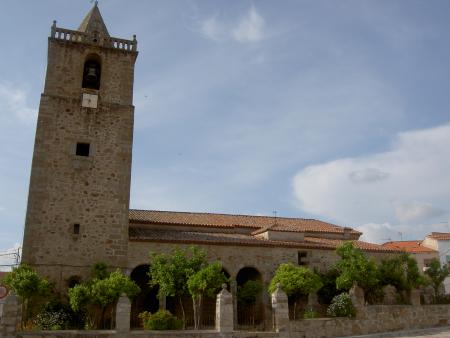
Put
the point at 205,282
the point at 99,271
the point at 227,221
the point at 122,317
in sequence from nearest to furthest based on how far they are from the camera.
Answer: the point at 122,317 → the point at 205,282 → the point at 99,271 → the point at 227,221

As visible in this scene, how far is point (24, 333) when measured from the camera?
1427 cm

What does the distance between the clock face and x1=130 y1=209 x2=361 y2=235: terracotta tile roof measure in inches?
250

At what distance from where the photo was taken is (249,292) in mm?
20562

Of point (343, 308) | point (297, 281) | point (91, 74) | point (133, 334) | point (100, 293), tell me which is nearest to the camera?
point (133, 334)

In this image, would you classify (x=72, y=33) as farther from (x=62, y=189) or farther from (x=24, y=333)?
(x=24, y=333)

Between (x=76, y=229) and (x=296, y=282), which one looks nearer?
(x=296, y=282)

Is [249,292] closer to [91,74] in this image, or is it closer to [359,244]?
[359,244]

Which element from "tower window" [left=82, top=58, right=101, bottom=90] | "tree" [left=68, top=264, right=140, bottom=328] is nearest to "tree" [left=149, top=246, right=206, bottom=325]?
"tree" [left=68, top=264, right=140, bottom=328]

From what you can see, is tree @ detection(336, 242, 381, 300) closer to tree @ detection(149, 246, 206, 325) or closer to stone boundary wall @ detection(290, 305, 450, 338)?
stone boundary wall @ detection(290, 305, 450, 338)

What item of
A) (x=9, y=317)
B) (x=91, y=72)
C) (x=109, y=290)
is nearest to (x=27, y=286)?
(x=9, y=317)

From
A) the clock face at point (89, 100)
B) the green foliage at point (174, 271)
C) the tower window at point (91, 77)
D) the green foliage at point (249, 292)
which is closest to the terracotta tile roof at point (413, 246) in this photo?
the green foliage at point (249, 292)

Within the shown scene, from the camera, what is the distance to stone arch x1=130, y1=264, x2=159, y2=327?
21.1m

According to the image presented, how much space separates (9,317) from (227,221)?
14396 mm

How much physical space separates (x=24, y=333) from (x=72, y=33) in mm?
14434
